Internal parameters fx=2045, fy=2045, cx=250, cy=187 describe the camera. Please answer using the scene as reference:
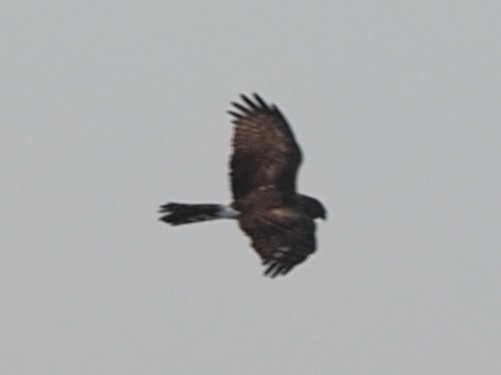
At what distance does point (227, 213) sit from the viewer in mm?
25953

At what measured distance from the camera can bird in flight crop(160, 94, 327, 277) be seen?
83.8 feet

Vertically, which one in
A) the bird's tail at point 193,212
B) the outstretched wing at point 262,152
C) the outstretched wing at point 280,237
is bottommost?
the outstretched wing at point 280,237

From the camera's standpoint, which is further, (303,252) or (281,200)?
(281,200)

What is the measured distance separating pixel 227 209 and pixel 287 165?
3.60 ft

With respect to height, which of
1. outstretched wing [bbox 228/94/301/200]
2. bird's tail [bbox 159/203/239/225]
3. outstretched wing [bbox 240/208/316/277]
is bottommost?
outstretched wing [bbox 240/208/316/277]

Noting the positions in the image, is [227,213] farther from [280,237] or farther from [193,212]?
[280,237]

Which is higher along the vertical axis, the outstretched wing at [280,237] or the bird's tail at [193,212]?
the bird's tail at [193,212]

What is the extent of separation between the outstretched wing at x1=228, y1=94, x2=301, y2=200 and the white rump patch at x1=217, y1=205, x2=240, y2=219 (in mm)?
500

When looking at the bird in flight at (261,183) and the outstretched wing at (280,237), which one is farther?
the bird in flight at (261,183)

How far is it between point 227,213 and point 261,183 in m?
0.86

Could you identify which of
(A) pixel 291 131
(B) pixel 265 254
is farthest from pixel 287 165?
(B) pixel 265 254

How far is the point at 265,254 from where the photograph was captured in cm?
2414

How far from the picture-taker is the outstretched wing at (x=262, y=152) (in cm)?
2656

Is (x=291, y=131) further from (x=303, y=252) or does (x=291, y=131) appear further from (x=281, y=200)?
(x=303, y=252)
